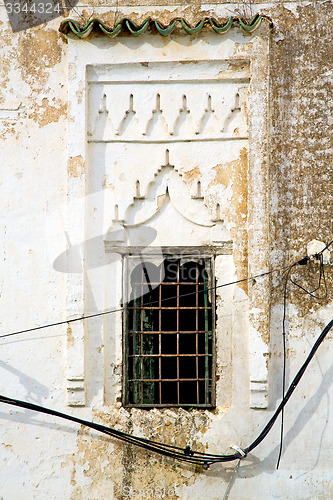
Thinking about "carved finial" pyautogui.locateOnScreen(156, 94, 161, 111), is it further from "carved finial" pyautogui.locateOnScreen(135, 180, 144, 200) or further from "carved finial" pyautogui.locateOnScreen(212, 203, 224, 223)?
"carved finial" pyautogui.locateOnScreen(212, 203, 224, 223)

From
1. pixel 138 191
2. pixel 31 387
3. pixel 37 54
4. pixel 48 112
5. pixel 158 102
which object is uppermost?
pixel 37 54

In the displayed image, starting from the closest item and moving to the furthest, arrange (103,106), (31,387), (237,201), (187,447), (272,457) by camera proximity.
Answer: (187,447), (272,457), (31,387), (237,201), (103,106)

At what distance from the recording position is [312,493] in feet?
18.7

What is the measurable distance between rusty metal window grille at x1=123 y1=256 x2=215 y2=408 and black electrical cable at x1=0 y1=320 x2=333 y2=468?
39 cm

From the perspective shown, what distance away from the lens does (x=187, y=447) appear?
562 cm

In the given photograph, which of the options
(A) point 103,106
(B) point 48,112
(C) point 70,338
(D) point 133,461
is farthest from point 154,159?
(D) point 133,461

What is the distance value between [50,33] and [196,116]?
69.6 inches

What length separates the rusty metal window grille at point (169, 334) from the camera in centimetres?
597

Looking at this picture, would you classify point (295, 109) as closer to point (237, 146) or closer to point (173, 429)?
point (237, 146)

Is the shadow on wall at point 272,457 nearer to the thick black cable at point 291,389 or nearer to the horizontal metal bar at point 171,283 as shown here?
the thick black cable at point 291,389

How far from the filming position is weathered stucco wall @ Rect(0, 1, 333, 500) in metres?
5.76

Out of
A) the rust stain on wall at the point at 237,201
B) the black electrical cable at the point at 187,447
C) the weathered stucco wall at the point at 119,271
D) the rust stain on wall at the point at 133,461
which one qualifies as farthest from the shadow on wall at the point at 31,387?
the rust stain on wall at the point at 237,201

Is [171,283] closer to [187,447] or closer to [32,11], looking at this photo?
[187,447]

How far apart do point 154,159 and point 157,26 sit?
4.30 feet
